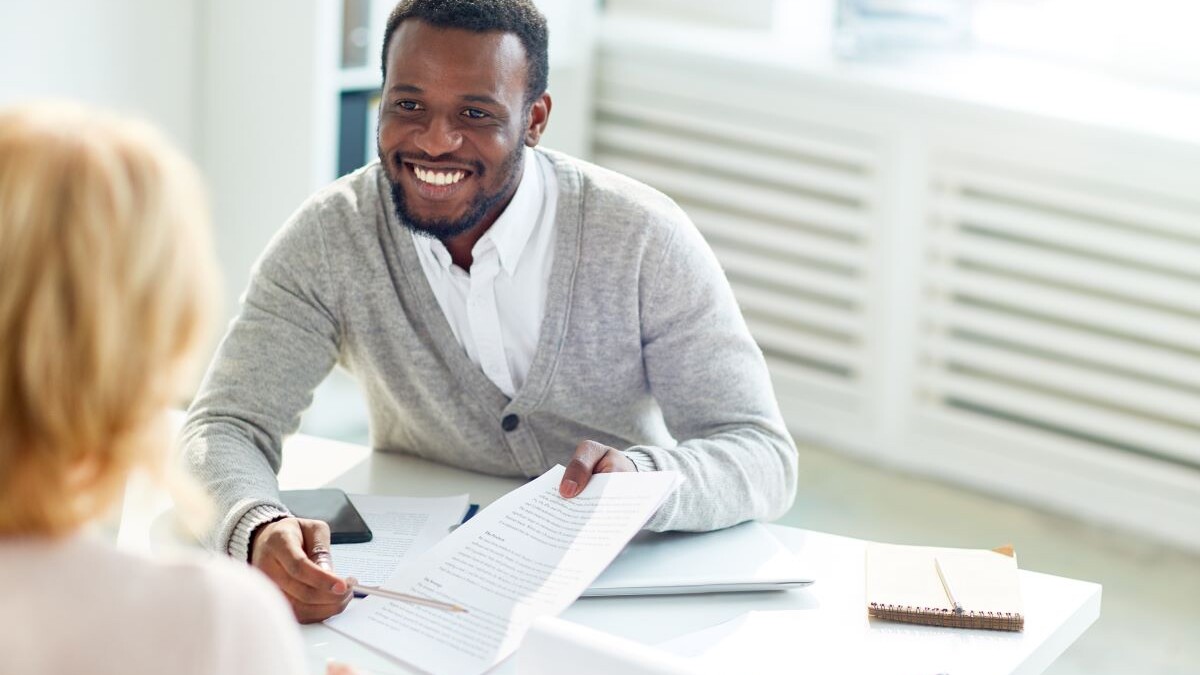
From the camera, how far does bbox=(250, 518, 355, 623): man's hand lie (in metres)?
1.26

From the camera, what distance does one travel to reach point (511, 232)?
5.53 feet

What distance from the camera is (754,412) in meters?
1.64

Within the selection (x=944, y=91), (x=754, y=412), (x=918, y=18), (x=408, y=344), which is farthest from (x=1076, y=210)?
(x=408, y=344)

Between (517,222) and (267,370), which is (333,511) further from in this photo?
(517,222)

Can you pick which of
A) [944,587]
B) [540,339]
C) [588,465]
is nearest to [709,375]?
[540,339]

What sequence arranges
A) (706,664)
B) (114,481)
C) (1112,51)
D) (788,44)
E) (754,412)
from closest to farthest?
(114,481) → (706,664) → (754,412) → (1112,51) → (788,44)

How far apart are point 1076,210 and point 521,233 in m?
1.55

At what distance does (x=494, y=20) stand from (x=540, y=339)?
0.35 m

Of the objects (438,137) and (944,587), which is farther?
(438,137)

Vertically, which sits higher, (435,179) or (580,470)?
(435,179)

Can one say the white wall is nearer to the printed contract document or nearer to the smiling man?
the smiling man

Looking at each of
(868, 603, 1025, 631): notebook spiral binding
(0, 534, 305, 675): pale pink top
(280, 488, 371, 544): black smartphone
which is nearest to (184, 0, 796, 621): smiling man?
(280, 488, 371, 544): black smartphone

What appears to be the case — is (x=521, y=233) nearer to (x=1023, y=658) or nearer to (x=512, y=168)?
(x=512, y=168)

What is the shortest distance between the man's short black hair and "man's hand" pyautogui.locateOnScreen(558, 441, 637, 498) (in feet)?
1.62
